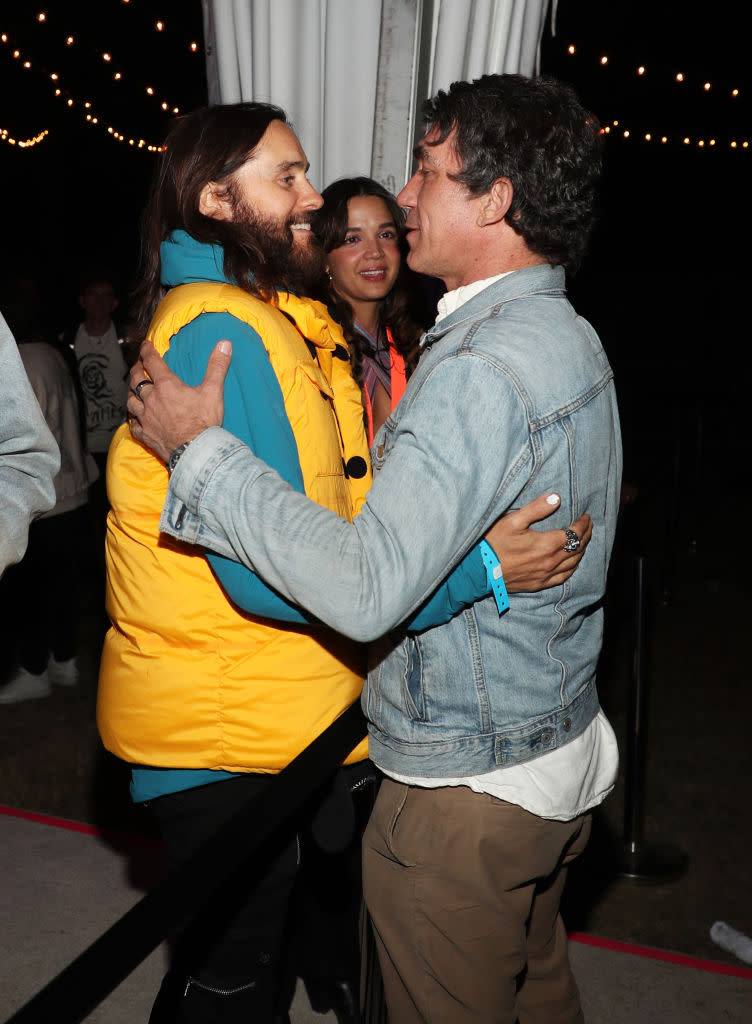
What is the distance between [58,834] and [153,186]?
2.59m

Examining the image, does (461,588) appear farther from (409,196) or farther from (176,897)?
(409,196)

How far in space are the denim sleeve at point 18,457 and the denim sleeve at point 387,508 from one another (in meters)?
0.21

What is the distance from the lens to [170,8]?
9445 millimetres

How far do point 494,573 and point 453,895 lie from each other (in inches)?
21.3

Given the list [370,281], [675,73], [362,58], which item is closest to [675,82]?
[675,73]

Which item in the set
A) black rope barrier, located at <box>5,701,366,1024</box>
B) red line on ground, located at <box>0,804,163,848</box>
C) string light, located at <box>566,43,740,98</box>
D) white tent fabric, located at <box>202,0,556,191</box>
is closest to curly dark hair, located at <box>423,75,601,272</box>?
black rope barrier, located at <box>5,701,366,1024</box>

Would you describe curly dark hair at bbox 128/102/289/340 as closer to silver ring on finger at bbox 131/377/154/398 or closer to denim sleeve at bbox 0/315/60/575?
silver ring on finger at bbox 131/377/154/398

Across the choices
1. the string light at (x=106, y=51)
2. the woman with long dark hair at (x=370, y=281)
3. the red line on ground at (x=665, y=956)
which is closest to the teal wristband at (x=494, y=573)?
the woman with long dark hair at (x=370, y=281)

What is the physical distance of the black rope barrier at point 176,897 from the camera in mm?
966

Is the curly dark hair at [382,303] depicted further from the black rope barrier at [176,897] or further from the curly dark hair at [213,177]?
the black rope barrier at [176,897]

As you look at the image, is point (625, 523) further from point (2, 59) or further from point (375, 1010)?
point (2, 59)

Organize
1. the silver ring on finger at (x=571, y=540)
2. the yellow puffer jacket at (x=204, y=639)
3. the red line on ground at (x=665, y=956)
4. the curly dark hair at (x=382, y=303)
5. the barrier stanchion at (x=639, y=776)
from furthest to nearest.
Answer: the barrier stanchion at (x=639, y=776) < the curly dark hair at (x=382, y=303) < the red line on ground at (x=665, y=956) < the yellow puffer jacket at (x=204, y=639) < the silver ring on finger at (x=571, y=540)

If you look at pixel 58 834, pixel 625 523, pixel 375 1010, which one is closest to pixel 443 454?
pixel 375 1010

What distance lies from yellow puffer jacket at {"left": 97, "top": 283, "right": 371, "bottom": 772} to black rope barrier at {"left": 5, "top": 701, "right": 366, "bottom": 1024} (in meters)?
0.12
